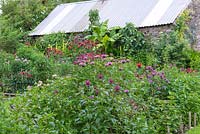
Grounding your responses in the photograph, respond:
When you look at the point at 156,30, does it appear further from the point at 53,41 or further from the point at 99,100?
the point at 99,100

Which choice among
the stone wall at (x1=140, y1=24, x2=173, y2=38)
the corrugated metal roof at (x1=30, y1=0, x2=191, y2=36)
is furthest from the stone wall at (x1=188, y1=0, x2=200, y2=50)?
the stone wall at (x1=140, y1=24, x2=173, y2=38)

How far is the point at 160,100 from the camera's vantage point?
7.05 metres

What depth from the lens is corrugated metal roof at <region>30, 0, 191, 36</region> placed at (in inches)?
655

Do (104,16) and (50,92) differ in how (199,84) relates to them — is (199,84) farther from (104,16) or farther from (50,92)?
(104,16)

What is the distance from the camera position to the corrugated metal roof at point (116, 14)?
16641 mm

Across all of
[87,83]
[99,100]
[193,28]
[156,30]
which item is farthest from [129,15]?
[99,100]

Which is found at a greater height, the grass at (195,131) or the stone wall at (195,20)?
the stone wall at (195,20)

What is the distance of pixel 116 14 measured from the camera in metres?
18.6

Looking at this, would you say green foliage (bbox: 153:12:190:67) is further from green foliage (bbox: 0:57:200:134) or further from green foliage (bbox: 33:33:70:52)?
green foliage (bbox: 0:57:200:134)

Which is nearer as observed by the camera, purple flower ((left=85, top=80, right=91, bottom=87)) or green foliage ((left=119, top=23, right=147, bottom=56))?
purple flower ((left=85, top=80, right=91, bottom=87))

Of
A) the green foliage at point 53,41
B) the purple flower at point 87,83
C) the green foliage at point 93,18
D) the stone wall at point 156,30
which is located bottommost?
the purple flower at point 87,83

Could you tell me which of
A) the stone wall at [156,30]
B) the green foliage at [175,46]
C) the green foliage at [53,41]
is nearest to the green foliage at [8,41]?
the green foliage at [53,41]

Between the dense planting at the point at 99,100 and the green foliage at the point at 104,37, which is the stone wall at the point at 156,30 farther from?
the dense planting at the point at 99,100

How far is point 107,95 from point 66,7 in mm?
17330
